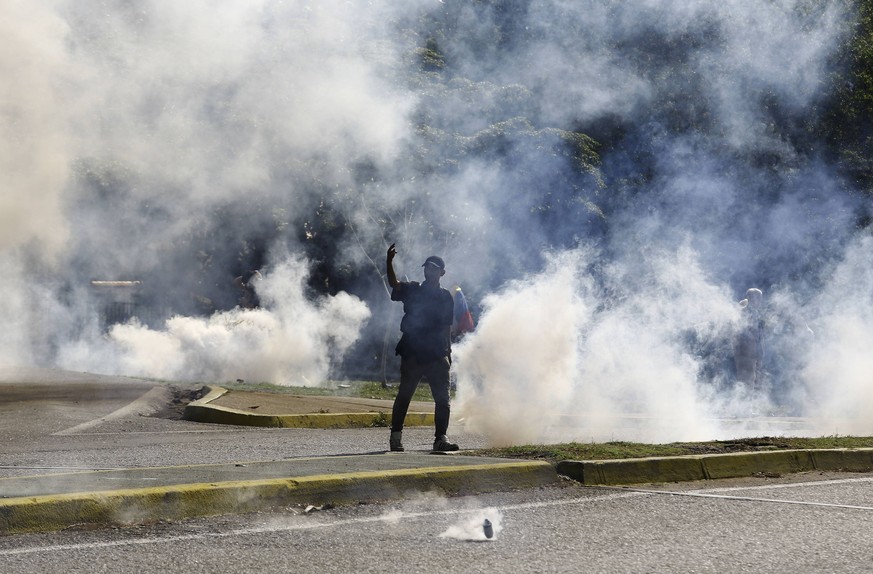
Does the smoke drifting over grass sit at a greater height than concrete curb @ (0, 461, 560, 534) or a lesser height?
greater

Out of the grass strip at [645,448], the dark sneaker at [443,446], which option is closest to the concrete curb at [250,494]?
the grass strip at [645,448]

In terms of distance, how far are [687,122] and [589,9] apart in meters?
2.85

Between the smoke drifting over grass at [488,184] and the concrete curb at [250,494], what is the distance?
9.96 ft

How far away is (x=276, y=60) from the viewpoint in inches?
466

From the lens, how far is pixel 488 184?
827 inches

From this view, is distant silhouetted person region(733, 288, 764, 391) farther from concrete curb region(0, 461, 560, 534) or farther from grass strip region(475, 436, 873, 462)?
concrete curb region(0, 461, 560, 534)

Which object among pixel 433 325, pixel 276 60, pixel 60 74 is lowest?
pixel 433 325

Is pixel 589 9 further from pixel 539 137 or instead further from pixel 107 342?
pixel 107 342

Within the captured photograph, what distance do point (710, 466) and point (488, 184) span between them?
12.9m

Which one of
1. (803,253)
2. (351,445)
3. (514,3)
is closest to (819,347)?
(803,253)

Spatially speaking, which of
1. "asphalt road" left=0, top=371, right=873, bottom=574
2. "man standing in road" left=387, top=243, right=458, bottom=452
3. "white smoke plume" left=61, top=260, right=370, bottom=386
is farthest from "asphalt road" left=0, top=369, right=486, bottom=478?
"white smoke plume" left=61, top=260, right=370, bottom=386

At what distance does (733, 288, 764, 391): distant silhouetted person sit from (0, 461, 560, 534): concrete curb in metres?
7.54

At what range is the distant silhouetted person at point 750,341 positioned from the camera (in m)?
14.7

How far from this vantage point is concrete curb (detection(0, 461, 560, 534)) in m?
5.72
